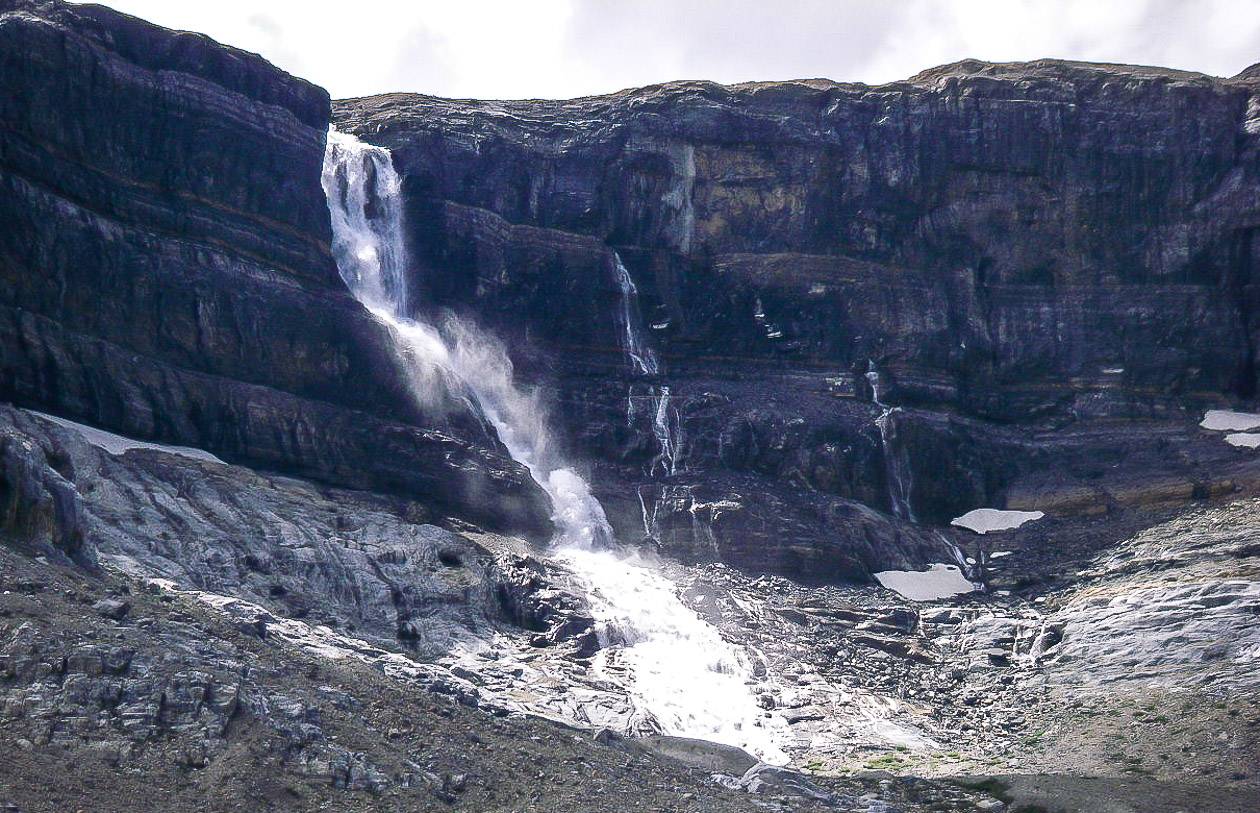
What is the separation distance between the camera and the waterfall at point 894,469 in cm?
6312

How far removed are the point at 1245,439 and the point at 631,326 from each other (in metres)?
25.6

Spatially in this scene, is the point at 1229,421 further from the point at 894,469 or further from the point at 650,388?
the point at 650,388

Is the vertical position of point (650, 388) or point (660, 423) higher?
point (650, 388)

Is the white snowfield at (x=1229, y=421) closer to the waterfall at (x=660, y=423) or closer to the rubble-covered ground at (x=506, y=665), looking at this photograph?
the rubble-covered ground at (x=506, y=665)

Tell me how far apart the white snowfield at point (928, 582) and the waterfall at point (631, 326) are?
13984 mm

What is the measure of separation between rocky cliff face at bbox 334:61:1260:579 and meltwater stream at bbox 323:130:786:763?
1.38 meters

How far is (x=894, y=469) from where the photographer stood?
63844 millimetres

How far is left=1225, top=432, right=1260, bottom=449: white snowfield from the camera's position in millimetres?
63569

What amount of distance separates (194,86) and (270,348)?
10504mm

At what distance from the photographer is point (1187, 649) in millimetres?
47875

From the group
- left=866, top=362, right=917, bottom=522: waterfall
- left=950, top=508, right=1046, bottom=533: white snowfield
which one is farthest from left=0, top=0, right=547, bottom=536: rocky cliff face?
left=950, top=508, right=1046, bottom=533: white snowfield

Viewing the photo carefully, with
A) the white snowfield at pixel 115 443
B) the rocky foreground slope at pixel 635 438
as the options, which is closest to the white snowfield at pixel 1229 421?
the rocky foreground slope at pixel 635 438

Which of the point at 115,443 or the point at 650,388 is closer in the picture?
the point at 115,443

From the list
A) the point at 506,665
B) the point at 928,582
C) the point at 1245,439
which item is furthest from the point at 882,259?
the point at 506,665
